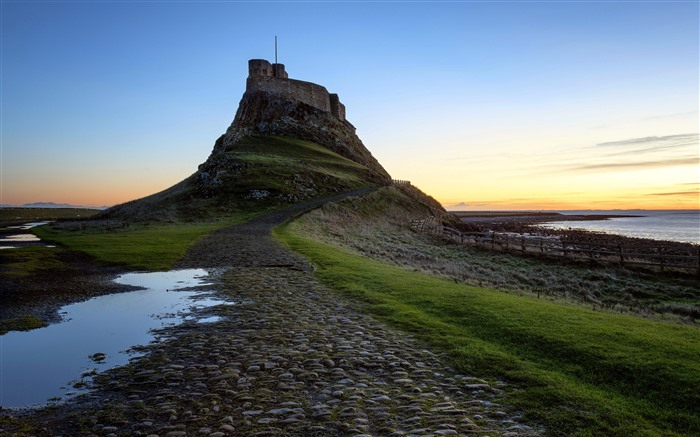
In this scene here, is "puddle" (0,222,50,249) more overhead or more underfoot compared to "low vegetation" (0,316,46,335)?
more overhead

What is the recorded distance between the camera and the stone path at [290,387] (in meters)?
6.30

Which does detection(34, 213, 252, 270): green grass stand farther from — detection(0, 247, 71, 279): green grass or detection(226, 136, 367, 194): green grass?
detection(226, 136, 367, 194): green grass

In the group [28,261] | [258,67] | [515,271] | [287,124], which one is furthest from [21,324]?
[258,67]

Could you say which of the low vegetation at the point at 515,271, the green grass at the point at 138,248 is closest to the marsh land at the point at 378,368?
the green grass at the point at 138,248

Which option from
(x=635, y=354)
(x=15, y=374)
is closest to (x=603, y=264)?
(x=635, y=354)

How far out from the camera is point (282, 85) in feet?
355

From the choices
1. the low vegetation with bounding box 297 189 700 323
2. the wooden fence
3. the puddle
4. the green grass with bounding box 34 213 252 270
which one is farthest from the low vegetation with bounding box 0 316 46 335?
the wooden fence

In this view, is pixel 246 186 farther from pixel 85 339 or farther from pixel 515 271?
pixel 85 339

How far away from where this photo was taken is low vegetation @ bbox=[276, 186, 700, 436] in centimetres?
659

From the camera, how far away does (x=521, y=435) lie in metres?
6.04

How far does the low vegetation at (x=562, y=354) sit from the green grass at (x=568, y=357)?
0.02m

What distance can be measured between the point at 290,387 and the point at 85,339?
→ 6353mm

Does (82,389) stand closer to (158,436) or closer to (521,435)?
(158,436)

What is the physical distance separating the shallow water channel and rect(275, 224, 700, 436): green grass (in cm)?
628
